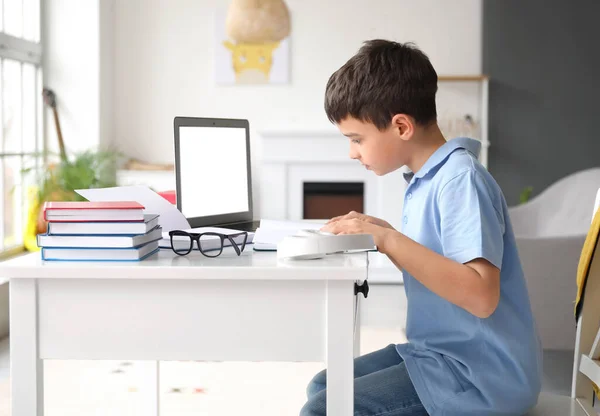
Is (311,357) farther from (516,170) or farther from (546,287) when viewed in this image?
(516,170)

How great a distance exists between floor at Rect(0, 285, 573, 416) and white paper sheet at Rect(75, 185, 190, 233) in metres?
1.22

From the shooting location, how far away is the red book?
1355 mm

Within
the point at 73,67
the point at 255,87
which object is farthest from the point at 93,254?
the point at 255,87

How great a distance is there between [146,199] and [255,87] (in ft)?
15.3

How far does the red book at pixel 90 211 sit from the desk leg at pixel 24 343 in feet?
0.39

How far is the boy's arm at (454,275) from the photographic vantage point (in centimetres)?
→ 131

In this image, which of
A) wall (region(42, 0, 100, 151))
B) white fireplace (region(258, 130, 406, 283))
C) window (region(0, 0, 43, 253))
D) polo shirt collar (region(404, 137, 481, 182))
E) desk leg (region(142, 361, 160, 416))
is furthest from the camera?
Result: white fireplace (region(258, 130, 406, 283))

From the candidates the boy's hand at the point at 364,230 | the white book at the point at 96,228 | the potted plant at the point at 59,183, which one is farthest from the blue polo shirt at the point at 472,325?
the potted plant at the point at 59,183

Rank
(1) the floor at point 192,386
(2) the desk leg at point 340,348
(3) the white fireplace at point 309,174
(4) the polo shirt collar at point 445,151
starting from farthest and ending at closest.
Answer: (3) the white fireplace at point 309,174 → (1) the floor at point 192,386 → (4) the polo shirt collar at point 445,151 → (2) the desk leg at point 340,348

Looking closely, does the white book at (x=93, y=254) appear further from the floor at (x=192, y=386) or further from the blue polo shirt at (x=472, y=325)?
the floor at (x=192, y=386)

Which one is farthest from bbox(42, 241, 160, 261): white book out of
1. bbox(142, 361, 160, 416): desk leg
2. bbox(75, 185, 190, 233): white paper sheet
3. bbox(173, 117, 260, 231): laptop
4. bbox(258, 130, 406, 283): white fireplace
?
bbox(258, 130, 406, 283): white fireplace

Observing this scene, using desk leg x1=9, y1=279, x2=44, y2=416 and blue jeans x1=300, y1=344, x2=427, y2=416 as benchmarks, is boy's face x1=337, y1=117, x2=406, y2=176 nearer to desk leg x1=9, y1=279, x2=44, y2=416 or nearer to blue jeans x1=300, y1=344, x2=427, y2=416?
blue jeans x1=300, y1=344, x2=427, y2=416

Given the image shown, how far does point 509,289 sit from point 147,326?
2.03ft

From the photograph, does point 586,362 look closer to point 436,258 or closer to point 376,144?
point 436,258
